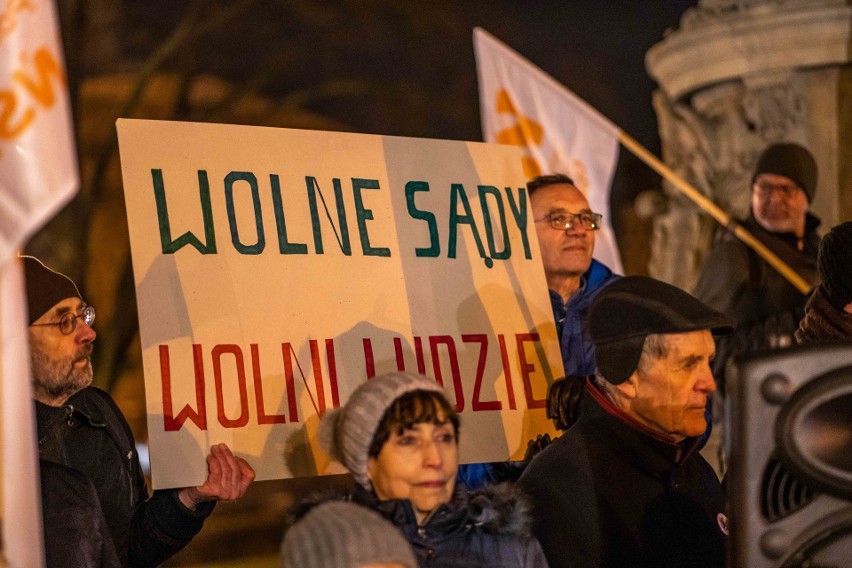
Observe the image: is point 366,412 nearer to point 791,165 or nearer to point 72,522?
point 72,522

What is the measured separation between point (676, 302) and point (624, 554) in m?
0.66

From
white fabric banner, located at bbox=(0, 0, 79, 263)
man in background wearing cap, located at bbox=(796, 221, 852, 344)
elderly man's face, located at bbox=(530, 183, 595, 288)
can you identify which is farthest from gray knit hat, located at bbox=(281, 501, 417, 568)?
elderly man's face, located at bbox=(530, 183, 595, 288)

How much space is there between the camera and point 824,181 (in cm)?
743

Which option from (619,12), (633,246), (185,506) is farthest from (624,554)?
(619,12)

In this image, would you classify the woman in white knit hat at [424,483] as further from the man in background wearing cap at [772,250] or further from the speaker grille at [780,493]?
the man in background wearing cap at [772,250]

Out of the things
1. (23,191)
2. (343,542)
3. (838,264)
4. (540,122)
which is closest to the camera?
(23,191)

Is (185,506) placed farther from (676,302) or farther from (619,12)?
(619,12)

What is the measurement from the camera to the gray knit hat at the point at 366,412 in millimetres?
3287

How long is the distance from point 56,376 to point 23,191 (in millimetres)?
1232

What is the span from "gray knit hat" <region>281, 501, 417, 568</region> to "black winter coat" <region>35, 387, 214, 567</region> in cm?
102

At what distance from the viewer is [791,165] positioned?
20.9ft

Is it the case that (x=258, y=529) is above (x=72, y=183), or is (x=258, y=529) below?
below

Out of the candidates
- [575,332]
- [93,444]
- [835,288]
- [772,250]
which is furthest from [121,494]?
[772,250]

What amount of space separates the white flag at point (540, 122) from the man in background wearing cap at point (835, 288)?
201 centimetres
